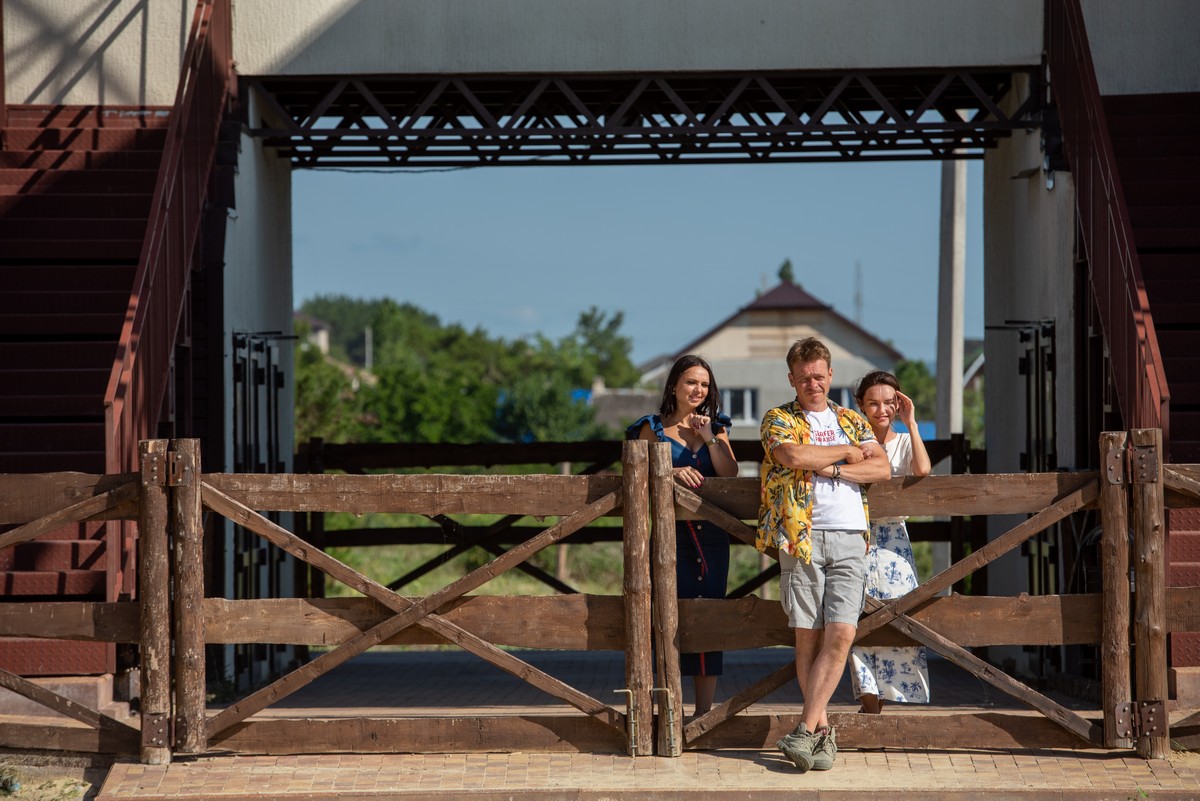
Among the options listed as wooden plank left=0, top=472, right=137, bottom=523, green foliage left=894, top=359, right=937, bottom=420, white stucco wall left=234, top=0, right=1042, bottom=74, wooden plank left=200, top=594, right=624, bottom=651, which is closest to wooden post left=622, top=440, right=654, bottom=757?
wooden plank left=200, top=594, right=624, bottom=651

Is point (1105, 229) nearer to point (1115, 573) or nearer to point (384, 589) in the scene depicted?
point (1115, 573)

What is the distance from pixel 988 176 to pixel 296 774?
431 inches

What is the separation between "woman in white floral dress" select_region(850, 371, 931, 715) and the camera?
22.8 feet

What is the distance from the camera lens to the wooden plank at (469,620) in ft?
22.6

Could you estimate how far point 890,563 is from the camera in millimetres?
7000

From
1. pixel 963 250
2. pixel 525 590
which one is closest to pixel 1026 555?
pixel 963 250

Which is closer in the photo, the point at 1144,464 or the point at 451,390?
the point at 1144,464

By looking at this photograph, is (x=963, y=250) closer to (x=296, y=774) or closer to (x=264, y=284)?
(x=264, y=284)

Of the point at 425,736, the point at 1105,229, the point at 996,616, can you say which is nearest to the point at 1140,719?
the point at 996,616

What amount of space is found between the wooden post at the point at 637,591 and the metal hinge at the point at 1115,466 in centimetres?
218

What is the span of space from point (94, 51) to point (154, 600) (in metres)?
7.57

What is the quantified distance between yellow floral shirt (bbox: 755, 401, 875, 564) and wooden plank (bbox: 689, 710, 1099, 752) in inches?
36.3

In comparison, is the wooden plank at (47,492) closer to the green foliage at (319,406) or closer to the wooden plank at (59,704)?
the wooden plank at (59,704)

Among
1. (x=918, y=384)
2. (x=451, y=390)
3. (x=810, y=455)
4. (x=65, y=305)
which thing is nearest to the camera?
(x=810, y=455)
